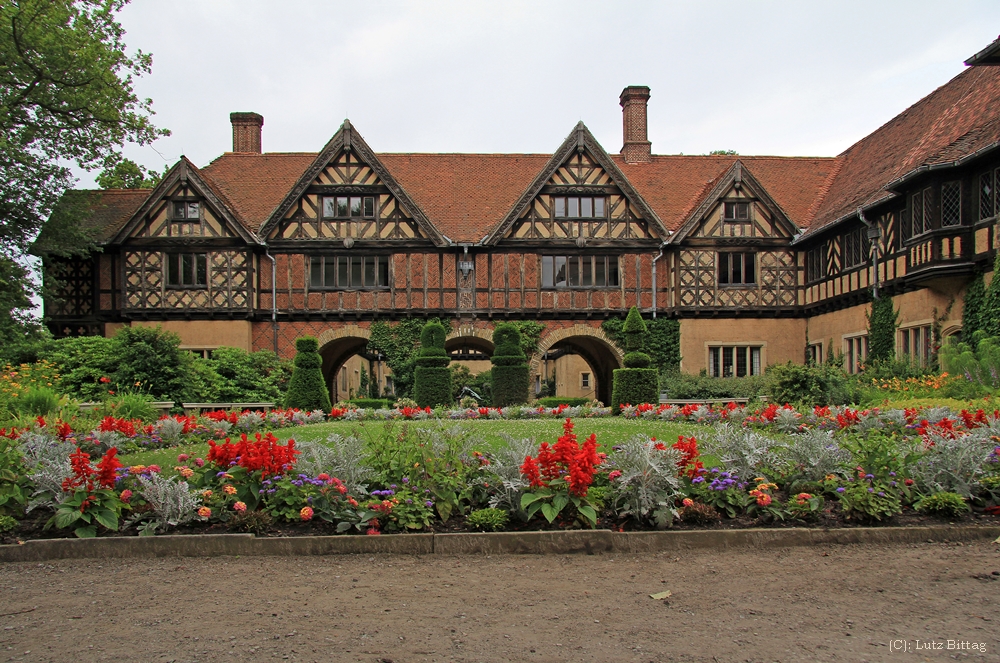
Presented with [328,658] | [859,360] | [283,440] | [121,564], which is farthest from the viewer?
[859,360]

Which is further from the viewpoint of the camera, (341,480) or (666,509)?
(341,480)

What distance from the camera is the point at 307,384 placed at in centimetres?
1834

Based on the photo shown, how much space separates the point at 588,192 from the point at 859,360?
10.4 metres

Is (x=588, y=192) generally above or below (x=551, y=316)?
above

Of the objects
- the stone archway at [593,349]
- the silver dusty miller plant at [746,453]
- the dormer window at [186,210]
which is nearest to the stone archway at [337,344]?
the dormer window at [186,210]

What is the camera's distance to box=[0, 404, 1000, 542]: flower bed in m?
6.31

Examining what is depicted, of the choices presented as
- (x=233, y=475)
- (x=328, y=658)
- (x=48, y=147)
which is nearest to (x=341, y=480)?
(x=233, y=475)

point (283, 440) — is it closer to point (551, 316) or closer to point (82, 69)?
point (551, 316)

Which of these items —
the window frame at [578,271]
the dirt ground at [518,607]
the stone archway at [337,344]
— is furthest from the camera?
the window frame at [578,271]

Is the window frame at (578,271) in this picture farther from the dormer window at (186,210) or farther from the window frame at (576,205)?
the dormer window at (186,210)

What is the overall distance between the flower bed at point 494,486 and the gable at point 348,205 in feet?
62.9

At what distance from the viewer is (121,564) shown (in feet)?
19.4

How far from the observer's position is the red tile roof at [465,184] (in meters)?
27.3

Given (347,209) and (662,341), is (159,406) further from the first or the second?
(662,341)
